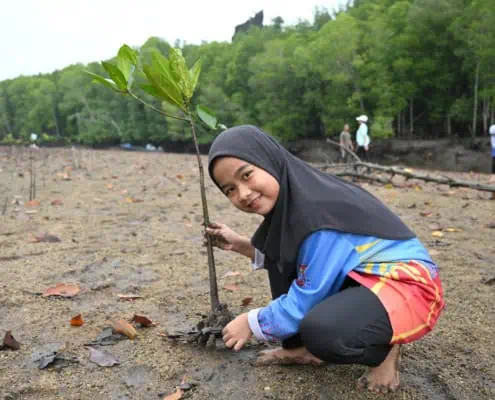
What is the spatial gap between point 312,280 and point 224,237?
0.63 meters

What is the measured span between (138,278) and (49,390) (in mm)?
1232

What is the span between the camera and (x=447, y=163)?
21734 millimetres

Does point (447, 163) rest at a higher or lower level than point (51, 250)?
lower

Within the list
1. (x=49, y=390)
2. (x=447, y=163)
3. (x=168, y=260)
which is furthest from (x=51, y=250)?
(x=447, y=163)

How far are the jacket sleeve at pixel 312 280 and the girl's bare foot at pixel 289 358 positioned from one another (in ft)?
0.91

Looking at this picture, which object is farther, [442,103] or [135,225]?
[442,103]

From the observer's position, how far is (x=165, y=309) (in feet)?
7.64

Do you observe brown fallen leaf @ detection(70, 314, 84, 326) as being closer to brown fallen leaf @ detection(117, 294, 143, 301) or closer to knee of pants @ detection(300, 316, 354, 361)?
brown fallen leaf @ detection(117, 294, 143, 301)

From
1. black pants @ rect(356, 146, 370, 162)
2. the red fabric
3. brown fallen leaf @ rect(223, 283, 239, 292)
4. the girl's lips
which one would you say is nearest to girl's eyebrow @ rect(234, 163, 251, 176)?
the girl's lips

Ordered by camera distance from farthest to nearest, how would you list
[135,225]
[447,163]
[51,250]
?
1. [447,163]
2. [135,225]
3. [51,250]

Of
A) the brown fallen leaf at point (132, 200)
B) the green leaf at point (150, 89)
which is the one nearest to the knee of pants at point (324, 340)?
the green leaf at point (150, 89)

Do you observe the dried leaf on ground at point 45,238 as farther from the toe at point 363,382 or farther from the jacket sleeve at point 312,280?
the toe at point 363,382

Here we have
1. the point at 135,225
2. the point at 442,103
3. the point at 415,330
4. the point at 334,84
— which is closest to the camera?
the point at 415,330

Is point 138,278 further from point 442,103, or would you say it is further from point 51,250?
point 442,103
